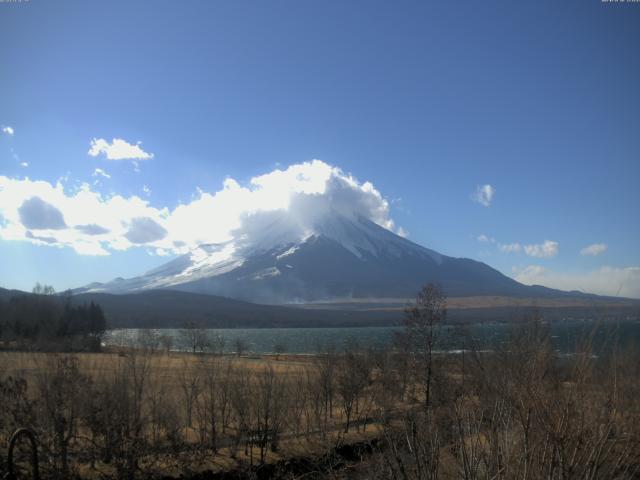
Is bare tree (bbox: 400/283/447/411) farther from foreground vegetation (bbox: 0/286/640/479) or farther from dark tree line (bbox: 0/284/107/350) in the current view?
dark tree line (bbox: 0/284/107/350)

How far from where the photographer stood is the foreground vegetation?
4949 millimetres

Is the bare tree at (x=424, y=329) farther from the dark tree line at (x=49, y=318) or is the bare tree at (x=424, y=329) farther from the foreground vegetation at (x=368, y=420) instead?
the dark tree line at (x=49, y=318)

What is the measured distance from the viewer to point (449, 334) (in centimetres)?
4244

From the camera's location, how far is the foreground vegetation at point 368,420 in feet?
16.2

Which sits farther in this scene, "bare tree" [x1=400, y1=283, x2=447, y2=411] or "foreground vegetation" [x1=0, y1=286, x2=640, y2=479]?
"bare tree" [x1=400, y1=283, x2=447, y2=411]

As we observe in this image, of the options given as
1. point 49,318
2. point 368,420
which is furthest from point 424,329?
point 49,318

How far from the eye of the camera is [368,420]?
34.3 m

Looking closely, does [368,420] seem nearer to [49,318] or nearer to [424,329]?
[424,329]

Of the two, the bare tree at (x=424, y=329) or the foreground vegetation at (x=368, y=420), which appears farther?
the bare tree at (x=424, y=329)

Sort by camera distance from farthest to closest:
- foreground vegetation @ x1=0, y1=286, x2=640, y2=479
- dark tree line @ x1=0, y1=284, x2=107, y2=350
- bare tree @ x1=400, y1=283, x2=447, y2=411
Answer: dark tree line @ x1=0, y1=284, x2=107, y2=350
bare tree @ x1=400, y1=283, x2=447, y2=411
foreground vegetation @ x1=0, y1=286, x2=640, y2=479

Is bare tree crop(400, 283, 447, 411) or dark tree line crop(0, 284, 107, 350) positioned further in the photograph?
dark tree line crop(0, 284, 107, 350)

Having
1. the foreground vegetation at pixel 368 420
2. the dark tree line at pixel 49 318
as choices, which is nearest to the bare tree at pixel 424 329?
the foreground vegetation at pixel 368 420

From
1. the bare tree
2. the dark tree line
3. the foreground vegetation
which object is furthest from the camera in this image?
the dark tree line

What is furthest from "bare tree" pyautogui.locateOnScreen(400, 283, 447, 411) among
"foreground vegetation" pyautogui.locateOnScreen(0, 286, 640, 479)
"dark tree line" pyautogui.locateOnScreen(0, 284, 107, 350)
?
"dark tree line" pyautogui.locateOnScreen(0, 284, 107, 350)
